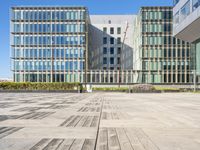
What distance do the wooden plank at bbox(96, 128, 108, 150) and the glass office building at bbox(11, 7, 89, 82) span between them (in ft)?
270

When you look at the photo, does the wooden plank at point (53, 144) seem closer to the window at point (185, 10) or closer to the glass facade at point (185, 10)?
the glass facade at point (185, 10)

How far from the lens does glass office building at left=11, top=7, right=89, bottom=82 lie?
90625mm

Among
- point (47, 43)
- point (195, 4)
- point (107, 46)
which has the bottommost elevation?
point (195, 4)

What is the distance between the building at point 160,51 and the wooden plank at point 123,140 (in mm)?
80560

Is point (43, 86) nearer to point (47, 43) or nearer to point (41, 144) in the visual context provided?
point (47, 43)

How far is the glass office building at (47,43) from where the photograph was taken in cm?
9062

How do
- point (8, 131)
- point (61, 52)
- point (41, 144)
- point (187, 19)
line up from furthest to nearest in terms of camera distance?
1. point (61, 52)
2. point (187, 19)
3. point (8, 131)
4. point (41, 144)

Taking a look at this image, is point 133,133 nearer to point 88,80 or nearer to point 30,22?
point 88,80

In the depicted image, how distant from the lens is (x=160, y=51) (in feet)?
288

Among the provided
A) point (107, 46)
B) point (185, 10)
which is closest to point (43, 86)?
point (185, 10)

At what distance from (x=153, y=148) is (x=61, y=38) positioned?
86971 mm

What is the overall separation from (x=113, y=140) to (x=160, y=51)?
3281 inches

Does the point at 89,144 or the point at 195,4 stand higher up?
the point at 195,4

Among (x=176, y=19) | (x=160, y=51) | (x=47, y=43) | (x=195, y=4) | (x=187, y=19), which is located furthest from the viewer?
(x=47, y=43)
